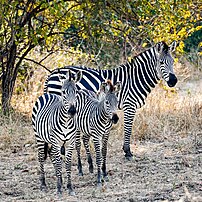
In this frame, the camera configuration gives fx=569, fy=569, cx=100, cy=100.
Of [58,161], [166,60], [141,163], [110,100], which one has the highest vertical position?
[166,60]

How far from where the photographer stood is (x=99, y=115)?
7.25m

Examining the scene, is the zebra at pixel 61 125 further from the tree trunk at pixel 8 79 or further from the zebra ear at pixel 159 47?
the tree trunk at pixel 8 79

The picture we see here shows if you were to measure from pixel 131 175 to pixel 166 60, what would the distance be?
2.36 metres

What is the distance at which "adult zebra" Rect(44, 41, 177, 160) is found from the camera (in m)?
9.14

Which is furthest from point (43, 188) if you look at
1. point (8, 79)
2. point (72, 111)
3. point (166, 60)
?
point (8, 79)

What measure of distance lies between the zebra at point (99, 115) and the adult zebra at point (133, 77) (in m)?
1.42

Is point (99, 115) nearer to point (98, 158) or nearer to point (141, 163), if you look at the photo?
point (98, 158)

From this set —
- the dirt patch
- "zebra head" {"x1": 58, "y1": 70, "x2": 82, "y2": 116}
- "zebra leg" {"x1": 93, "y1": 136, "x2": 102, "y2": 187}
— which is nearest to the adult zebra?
the dirt patch

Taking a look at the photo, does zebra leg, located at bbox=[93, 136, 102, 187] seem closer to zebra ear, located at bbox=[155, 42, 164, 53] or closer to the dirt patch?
the dirt patch

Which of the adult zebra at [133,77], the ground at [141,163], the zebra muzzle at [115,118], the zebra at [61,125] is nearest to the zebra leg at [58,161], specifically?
the zebra at [61,125]

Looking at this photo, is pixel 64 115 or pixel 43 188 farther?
pixel 43 188

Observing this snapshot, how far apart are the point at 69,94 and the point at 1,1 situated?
289 cm

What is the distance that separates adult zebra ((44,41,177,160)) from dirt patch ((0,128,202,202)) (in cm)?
59

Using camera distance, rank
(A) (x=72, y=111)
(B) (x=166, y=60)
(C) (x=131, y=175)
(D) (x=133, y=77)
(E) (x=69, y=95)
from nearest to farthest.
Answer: (A) (x=72, y=111) < (E) (x=69, y=95) < (C) (x=131, y=175) < (B) (x=166, y=60) < (D) (x=133, y=77)
